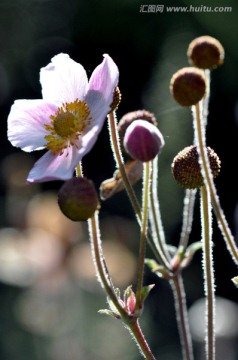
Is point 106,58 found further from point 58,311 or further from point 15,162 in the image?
point 15,162

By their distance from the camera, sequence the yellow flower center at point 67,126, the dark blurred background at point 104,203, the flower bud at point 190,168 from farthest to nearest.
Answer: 1. the dark blurred background at point 104,203
2. the yellow flower center at point 67,126
3. the flower bud at point 190,168

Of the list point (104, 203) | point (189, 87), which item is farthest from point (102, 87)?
point (104, 203)

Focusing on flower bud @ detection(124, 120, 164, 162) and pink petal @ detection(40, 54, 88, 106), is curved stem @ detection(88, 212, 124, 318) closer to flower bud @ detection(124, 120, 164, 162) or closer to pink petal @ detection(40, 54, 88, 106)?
flower bud @ detection(124, 120, 164, 162)

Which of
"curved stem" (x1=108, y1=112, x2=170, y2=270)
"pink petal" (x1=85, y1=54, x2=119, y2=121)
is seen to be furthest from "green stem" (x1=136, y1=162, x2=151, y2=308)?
"pink petal" (x1=85, y1=54, x2=119, y2=121)

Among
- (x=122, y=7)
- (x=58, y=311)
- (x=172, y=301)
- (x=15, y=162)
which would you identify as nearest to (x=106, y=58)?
(x=58, y=311)

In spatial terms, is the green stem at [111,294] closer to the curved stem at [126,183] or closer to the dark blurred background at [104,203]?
the curved stem at [126,183]

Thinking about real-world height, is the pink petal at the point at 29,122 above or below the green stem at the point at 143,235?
above

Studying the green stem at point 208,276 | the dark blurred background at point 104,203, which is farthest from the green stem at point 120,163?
the dark blurred background at point 104,203
